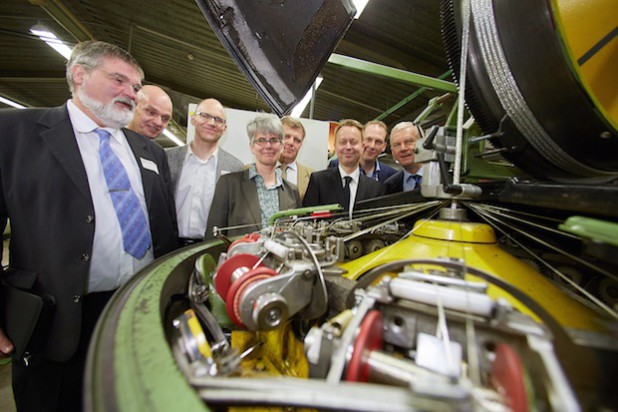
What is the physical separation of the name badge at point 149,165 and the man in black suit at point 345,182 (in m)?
0.99

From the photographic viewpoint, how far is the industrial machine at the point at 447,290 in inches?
12.3

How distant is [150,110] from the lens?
2.10 meters

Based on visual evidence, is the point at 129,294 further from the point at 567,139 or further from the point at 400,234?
the point at 567,139

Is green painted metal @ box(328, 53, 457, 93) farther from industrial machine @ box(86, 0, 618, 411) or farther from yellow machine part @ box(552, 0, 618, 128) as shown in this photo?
yellow machine part @ box(552, 0, 618, 128)

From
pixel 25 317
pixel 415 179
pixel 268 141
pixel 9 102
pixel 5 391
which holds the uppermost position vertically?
pixel 9 102

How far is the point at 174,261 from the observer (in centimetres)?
76

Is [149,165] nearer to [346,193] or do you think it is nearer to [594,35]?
[346,193]

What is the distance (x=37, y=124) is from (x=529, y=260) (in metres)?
1.85

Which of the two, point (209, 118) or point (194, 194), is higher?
point (209, 118)

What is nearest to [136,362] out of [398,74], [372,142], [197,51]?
[398,74]

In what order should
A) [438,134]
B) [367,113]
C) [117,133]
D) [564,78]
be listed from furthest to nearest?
[367,113], [117,133], [438,134], [564,78]

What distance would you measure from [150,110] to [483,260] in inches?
95.3

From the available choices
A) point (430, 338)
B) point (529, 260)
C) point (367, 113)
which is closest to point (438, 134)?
point (529, 260)

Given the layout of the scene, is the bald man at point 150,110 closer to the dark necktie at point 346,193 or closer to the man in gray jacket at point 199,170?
the man in gray jacket at point 199,170
